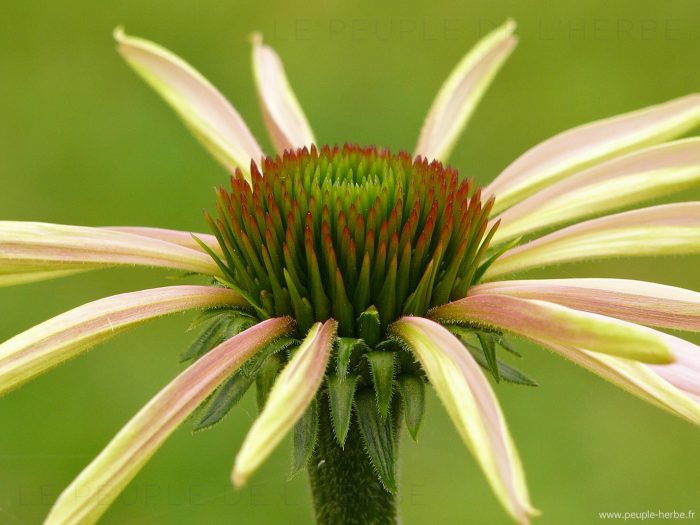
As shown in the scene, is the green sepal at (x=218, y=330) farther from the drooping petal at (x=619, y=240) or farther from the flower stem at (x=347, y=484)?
the drooping petal at (x=619, y=240)

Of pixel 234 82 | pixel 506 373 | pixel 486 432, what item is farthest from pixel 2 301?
pixel 486 432

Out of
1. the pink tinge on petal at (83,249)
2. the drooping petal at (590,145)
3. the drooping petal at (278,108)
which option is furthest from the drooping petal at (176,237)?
the drooping petal at (590,145)

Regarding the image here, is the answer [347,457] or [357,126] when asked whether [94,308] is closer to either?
[347,457]

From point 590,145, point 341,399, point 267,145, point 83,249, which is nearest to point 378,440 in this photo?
point 341,399

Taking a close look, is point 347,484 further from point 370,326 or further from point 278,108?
point 278,108

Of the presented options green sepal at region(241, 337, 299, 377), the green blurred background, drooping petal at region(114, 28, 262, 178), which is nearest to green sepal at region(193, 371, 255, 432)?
green sepal at region(241, 337, 299, 377)

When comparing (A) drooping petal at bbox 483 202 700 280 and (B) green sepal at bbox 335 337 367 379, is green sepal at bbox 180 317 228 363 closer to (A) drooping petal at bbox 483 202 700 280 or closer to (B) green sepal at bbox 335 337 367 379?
(B) green sepal at bbox 335 337 367 379
